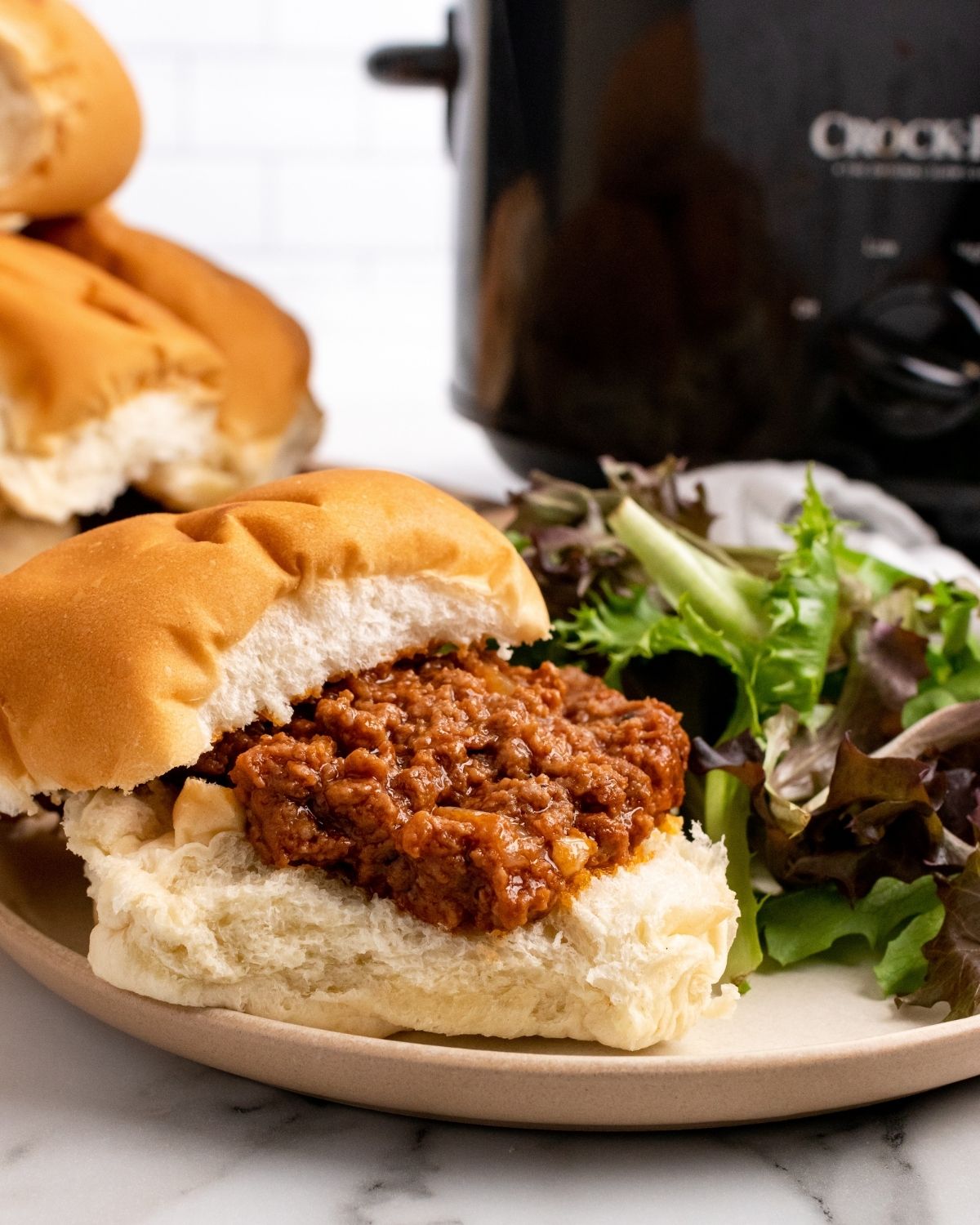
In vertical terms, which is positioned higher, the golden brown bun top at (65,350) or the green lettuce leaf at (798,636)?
the golden brown bun top at (65,350)

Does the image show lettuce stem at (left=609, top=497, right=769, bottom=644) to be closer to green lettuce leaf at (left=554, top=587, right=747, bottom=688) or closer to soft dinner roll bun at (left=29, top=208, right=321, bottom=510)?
green lettuce leaf at (left=554, top=587, right=747, bottom=688)

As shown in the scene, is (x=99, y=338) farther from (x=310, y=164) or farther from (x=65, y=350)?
(x=310, y=164)

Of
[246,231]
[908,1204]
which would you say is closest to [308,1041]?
[908,1204]

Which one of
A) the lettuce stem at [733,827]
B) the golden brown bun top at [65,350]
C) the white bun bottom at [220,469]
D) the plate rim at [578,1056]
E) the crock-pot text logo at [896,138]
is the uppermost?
the crock-pot text logo at [896,138]

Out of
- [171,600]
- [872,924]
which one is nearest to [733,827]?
[872,924]

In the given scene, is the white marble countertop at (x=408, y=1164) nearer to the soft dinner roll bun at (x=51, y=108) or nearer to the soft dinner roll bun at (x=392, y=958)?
the soft dinner roll bun at (x=392, y=958)

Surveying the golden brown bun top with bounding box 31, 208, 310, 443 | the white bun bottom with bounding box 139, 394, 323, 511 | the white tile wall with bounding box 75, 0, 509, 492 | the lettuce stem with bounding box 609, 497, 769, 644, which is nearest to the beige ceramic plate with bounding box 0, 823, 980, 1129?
the lettuce stem with bounding box 609, 497, 769, 644

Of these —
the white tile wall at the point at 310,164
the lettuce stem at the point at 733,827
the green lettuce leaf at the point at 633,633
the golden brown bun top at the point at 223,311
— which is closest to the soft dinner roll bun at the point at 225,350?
the golden brown bun top at the point at 223,311
